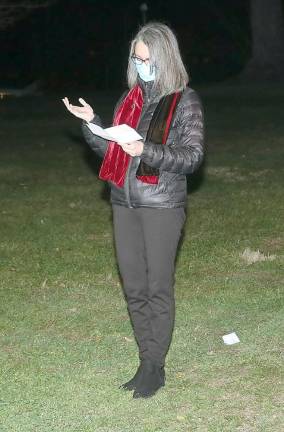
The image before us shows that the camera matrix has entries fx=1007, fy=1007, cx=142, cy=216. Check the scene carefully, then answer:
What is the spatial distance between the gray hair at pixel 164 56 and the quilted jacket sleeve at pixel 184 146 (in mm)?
112

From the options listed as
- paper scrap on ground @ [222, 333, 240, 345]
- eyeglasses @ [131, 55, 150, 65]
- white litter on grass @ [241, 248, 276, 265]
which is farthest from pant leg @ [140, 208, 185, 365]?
white litter on grass @ [241, 248, 276, 265]

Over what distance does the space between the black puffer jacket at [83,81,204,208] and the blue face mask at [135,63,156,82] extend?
0.05 metres

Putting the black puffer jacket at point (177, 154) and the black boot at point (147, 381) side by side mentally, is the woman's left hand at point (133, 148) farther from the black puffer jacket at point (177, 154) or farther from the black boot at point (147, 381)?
the black boot at point (147, 381)

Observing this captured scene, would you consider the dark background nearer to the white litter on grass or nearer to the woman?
the white litter on grass

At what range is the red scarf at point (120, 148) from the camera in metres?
5.73

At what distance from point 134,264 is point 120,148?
2.25 ft

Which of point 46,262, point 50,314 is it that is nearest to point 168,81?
point 50,314

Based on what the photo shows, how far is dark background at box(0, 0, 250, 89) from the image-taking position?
38.8 meters

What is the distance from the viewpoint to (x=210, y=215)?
12.5 metres

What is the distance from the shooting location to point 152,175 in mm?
5633

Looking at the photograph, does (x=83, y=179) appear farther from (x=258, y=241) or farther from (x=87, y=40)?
(x=87, y=40)

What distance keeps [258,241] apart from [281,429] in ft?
17.9

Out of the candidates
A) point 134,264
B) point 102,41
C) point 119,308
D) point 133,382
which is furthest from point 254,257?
point 102,41

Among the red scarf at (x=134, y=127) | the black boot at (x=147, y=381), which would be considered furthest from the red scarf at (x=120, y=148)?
the black boot at (x=147, y=381)
